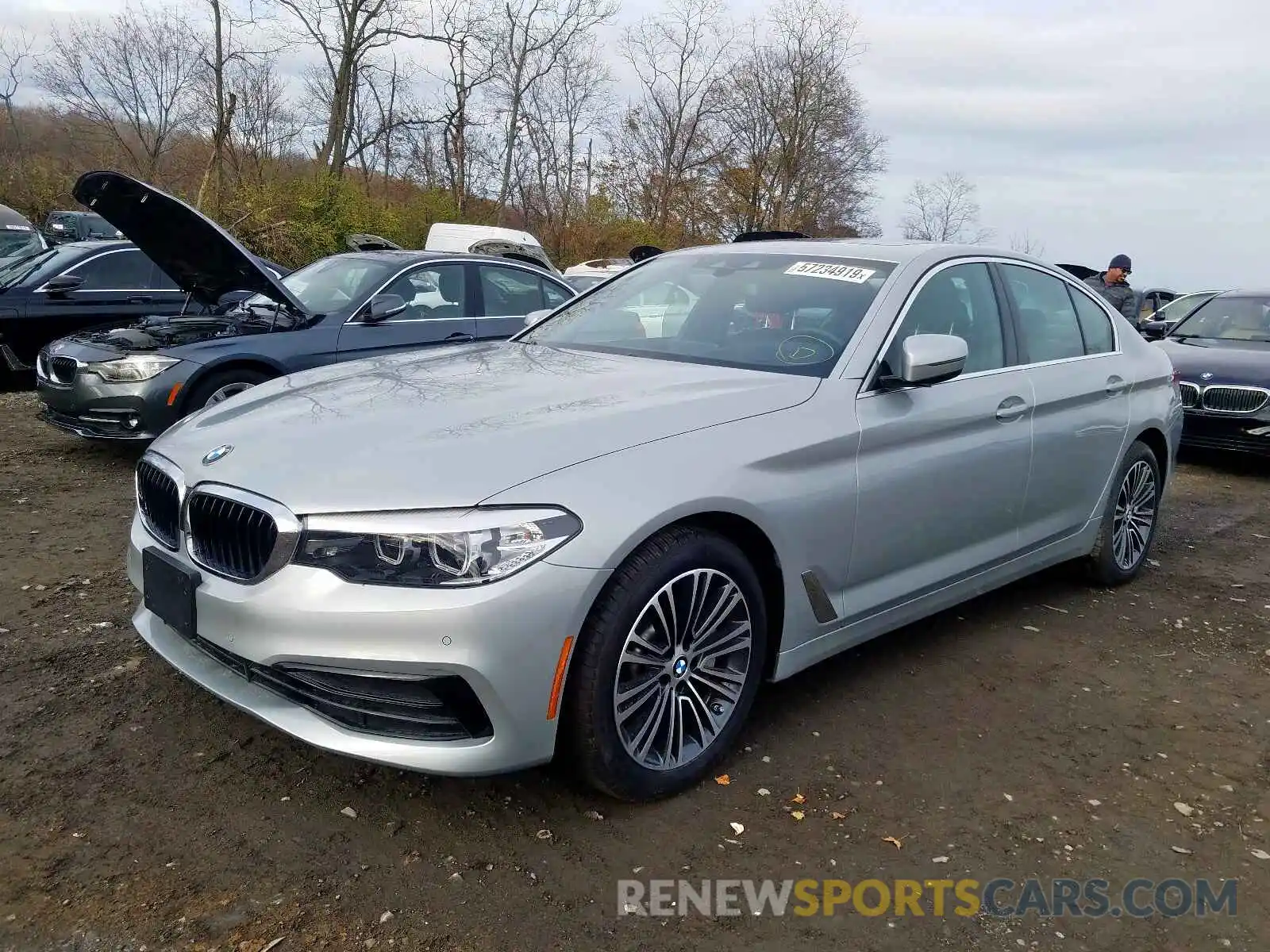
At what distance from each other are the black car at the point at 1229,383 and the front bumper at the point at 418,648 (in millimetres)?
7191

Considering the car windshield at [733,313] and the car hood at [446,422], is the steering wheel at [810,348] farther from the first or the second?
the car hood at [446,422]

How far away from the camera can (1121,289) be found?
10.4 metres

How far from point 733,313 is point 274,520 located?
200cm

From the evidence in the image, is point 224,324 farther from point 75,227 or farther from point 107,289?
point 75,227

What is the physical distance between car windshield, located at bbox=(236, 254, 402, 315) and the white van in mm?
9589

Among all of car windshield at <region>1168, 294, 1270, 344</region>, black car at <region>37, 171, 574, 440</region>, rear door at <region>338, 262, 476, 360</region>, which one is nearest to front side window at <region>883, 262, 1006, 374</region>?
black car at <region>37, 171, 574, 440</region>

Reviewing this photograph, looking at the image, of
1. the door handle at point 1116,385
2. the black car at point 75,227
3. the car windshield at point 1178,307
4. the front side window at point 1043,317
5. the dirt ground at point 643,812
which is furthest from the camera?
the black car at point 75,227

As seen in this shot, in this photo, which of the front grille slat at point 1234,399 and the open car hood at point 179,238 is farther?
the front grille slat at point 1234,399

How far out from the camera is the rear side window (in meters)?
4.69

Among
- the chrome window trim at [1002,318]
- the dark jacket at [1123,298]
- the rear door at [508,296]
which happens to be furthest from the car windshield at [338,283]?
the dark jacket at [1123,298]

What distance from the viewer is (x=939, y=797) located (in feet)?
9.75

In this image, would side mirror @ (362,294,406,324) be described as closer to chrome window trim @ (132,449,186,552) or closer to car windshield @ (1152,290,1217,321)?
chrome window trim @ (132,449,186,552)

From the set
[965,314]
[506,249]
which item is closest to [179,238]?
[965,314]

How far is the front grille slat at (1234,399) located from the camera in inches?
317
